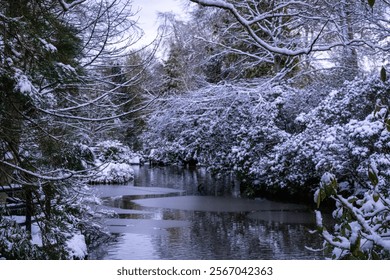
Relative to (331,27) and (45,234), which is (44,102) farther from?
(331,27)

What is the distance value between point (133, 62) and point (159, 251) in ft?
7.32

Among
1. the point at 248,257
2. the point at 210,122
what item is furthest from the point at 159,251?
the point at 210,122

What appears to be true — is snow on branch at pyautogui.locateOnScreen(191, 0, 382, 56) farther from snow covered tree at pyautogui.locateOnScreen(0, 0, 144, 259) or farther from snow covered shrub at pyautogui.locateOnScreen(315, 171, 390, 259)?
snow covered shrub at pyautogui.locateOnScreen(315, 171, 390, 259)

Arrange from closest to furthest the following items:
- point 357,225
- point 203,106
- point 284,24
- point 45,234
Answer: point 357,225, point 45,234, point 284,24, point 203,106

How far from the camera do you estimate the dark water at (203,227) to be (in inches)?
263

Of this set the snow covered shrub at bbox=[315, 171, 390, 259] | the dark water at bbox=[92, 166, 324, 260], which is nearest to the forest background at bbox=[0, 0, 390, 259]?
the snow covered shrub at bbox=[315, 171, 390, 259]

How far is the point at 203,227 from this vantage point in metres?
8.55

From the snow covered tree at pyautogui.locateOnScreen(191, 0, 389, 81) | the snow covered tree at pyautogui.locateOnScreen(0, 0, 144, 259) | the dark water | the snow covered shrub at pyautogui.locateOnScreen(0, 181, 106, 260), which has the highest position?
the snow covered tree at pyautogui.locateOnScreen(191, 0, 389, 81)

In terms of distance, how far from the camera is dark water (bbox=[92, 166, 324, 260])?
669 centimetres

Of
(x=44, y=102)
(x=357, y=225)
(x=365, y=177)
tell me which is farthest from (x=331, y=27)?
(x=357, y=225)

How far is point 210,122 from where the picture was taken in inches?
549

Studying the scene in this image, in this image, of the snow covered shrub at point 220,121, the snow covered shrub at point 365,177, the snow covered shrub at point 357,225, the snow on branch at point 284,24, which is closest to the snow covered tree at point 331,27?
the snow on branch at point 284,24

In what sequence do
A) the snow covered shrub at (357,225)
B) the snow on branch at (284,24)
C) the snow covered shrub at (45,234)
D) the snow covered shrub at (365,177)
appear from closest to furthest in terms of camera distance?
the snow covered shrub at (357,225)
the snow covered shrub at (365,177)
the snow on branch at (284,24)
the snow covered shrub at (45,234)

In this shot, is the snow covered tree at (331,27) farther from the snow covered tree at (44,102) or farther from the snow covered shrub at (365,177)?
the snow covered tree at (44,102)
